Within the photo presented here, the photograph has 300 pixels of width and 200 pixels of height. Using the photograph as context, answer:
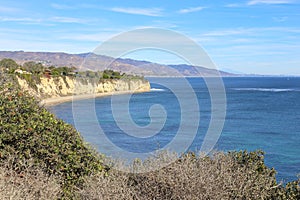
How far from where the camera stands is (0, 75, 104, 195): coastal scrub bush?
395 inches

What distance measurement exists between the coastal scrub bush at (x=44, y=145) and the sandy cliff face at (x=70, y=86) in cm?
5075

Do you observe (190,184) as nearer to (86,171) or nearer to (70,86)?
(86,171)

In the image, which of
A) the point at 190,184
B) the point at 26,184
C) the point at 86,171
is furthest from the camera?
the point at 86,171

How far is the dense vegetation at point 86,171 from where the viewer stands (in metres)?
7.95

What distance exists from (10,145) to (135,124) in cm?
3450

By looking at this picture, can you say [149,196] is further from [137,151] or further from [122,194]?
[137,151]

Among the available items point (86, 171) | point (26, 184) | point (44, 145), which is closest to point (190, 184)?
point (26, 184)

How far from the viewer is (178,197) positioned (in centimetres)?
785

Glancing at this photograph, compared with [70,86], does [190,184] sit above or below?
above

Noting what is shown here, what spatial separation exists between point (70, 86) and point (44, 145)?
247 feet

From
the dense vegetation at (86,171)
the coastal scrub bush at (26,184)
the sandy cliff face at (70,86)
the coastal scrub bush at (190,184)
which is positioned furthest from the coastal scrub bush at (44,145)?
the sandy cliff face at (70,86)

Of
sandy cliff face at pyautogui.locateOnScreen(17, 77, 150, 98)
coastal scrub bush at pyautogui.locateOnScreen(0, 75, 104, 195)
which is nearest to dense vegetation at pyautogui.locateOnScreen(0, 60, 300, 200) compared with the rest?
coastal scrub bush at pyautogui.locateOnScreen(0, 75, 104, 195)

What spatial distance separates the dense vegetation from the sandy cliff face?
2007 inches

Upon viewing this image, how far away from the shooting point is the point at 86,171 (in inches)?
414
